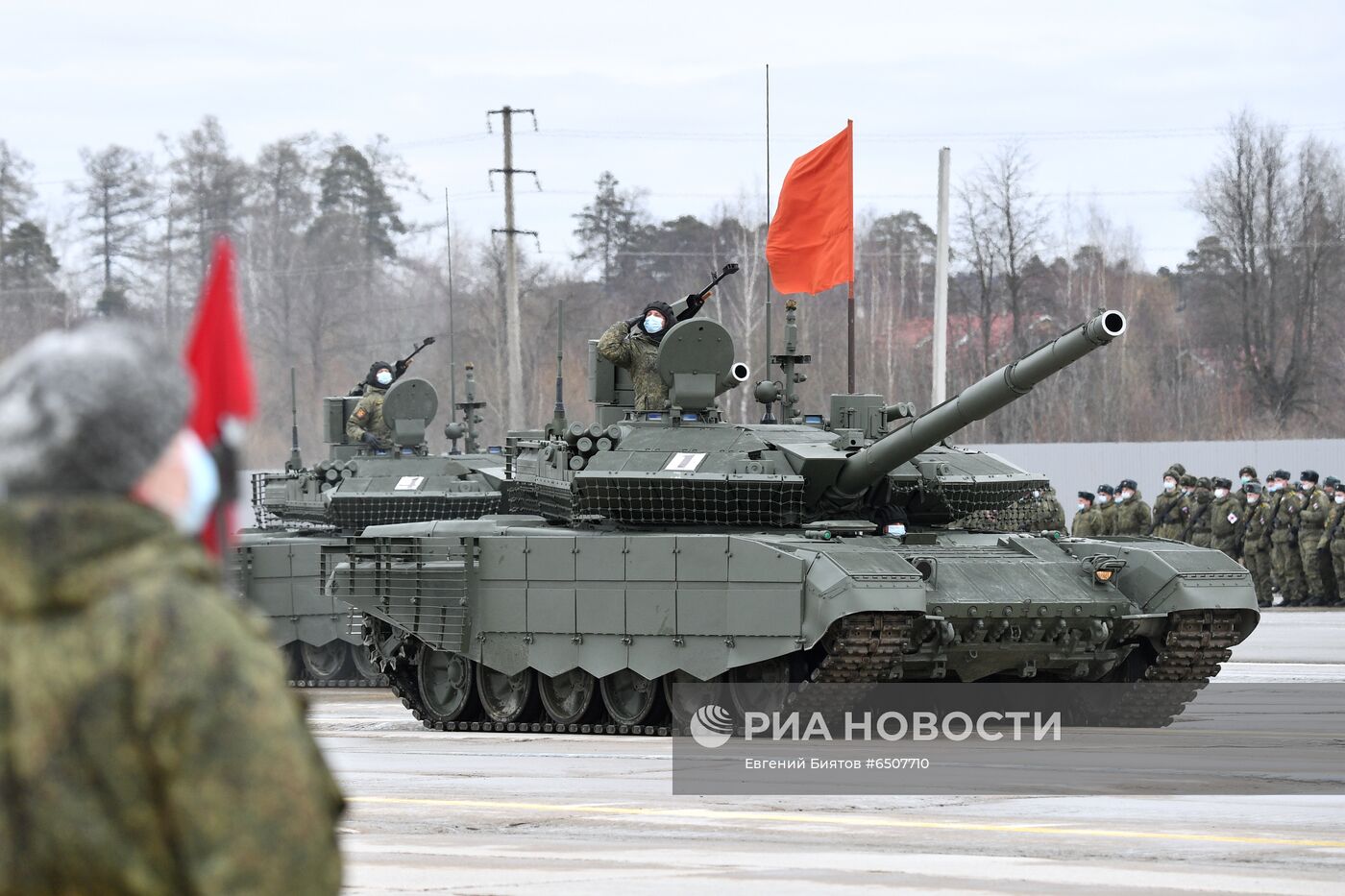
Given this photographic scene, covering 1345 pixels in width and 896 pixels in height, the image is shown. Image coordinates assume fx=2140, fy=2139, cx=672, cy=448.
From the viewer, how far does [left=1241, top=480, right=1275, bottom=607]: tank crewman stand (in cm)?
3038

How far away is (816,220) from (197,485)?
2048 centimetres

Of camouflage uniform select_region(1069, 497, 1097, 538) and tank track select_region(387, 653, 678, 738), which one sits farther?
camouflage uniform select_region(1069, 497, 1097, 538)

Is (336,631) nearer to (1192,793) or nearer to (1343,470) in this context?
(1192,793)

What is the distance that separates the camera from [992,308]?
6241 cm

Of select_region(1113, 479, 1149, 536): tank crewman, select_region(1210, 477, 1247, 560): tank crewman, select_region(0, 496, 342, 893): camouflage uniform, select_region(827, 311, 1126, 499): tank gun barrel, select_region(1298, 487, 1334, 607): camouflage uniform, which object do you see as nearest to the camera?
select_region(0, 496, 342, 893): camouflage uniform

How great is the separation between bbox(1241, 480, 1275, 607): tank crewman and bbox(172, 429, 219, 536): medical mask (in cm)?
2870

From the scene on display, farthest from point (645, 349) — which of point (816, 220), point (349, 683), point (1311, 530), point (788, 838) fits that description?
point (1311, 530)

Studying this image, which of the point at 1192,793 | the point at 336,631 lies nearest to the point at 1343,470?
the point at 336,631

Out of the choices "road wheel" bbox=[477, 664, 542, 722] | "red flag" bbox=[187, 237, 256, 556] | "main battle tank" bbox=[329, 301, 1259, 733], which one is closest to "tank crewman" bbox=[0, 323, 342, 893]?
"red flag" bbox=[187, 237, 256, 556]

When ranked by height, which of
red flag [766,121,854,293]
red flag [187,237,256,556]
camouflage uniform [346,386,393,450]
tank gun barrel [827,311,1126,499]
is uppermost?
red flag [766,121,854,293]

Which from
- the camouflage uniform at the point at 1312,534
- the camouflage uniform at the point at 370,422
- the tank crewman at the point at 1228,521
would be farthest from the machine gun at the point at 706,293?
the tank crewman at the point at 1228,521

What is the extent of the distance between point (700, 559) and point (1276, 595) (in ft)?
66.9

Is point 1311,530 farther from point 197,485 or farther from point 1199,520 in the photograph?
point 197,485

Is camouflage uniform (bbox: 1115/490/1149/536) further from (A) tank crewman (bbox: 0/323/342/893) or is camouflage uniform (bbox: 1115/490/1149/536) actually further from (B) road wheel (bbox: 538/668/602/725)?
(A) tank crewman (bbox: 0/323/342/893)
